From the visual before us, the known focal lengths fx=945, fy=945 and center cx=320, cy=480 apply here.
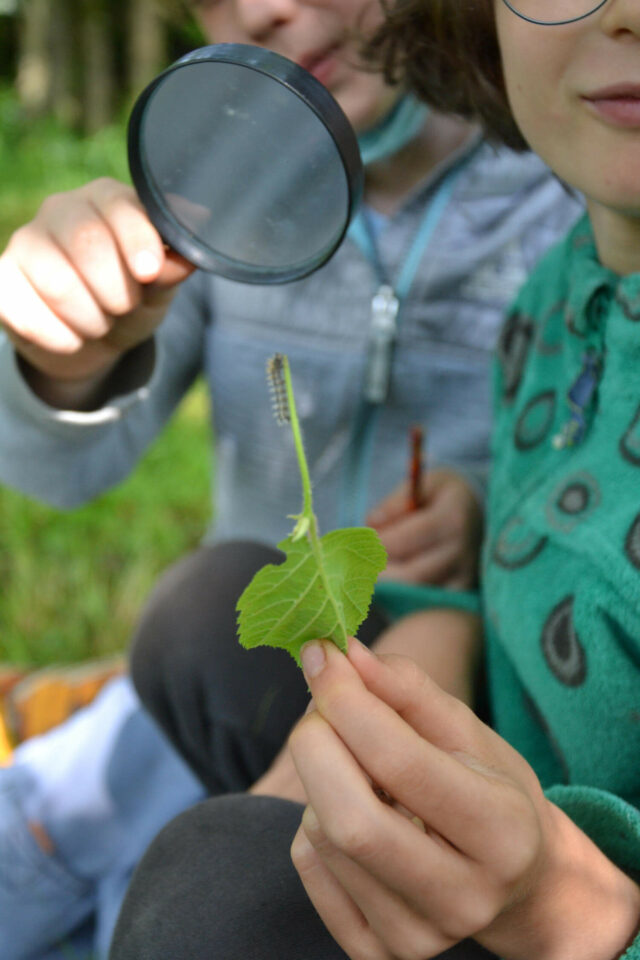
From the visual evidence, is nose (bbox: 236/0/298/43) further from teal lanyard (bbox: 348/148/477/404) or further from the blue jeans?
the blue jeans

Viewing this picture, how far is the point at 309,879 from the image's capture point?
0.65m

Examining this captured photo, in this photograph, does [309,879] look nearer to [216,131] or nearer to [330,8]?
[216,131]

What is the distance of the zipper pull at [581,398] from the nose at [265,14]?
0.58m

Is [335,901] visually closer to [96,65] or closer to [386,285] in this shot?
[386,285]

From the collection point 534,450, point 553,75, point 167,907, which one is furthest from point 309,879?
point 553,75

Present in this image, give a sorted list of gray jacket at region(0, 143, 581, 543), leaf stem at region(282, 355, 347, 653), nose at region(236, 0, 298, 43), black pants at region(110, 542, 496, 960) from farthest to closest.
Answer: gray jacket at region(0, 143, 581, 543) → nose at region(236, 0, 298, 43) → black pants at region(110, 542, 496, 960) → leaf stem at region(282, 355, 347, 653)

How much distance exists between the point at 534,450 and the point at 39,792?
90 cm

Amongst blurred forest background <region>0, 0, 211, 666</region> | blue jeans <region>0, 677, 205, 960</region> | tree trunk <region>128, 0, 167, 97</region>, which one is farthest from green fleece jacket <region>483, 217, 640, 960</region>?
tree trunk <region>128, 0, 167, 97</region>

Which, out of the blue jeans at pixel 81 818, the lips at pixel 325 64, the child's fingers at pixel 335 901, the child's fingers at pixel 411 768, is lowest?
the blue jeans at pixel 81 818

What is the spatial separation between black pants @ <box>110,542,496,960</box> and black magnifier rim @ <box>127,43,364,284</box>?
16.2 inches

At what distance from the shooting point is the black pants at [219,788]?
0.75 m

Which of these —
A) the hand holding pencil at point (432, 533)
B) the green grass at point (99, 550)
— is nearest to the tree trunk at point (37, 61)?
the green grass at point (99, 550)

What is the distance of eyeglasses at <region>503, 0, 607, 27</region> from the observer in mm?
737

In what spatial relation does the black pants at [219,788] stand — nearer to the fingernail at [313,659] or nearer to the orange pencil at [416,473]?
the orange pencil at [416,473]
